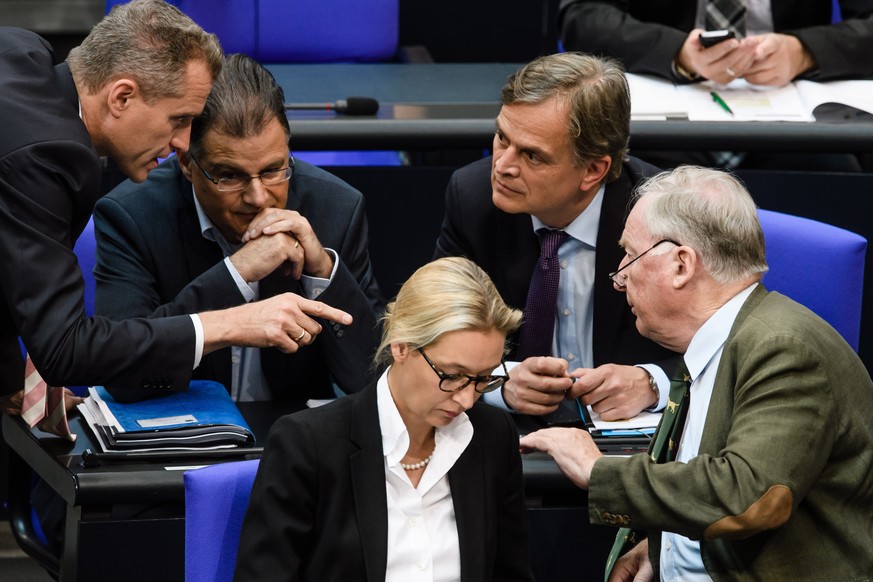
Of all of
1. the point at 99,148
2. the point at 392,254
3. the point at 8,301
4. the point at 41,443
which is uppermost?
the point at 99,148

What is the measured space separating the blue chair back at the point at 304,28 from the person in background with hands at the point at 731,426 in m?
2.19

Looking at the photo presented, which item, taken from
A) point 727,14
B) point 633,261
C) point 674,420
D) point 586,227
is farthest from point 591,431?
point 727,14

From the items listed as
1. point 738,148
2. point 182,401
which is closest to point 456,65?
point 738,148

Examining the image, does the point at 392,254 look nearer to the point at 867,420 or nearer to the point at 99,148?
the point at 99,148

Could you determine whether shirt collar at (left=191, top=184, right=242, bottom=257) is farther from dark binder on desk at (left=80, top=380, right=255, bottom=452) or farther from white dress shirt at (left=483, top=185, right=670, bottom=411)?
white dress shirt at (left=483, top=185, right=670, bottom=411)

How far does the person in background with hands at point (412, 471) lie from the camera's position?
208 cm

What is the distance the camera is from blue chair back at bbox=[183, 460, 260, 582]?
2068 mm

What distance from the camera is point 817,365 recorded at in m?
2.08

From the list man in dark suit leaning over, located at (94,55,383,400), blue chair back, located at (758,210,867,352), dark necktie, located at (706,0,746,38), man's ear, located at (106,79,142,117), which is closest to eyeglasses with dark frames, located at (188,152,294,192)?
man in dark suit leaning over, located at (94,55,383,400)

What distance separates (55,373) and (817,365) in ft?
4.39

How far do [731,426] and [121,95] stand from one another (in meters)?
1.29

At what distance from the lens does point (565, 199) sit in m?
2.94

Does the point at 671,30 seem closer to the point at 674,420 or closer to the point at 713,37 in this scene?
the point at 713,37

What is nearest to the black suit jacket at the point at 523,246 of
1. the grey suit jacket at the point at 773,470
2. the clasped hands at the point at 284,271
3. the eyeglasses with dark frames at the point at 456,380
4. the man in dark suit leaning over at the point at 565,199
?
the man in dark suit leaning over at the point at 565,199
